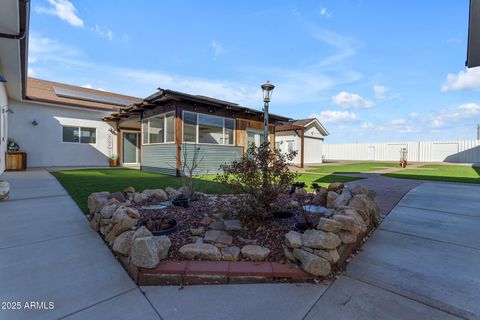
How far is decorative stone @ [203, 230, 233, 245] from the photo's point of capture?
259cm

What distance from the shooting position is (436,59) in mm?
10336

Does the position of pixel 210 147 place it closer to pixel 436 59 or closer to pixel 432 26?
pixel 432 26

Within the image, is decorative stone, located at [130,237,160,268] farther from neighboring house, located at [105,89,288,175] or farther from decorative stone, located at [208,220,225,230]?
neighboring house, located at [105,89,288,175]

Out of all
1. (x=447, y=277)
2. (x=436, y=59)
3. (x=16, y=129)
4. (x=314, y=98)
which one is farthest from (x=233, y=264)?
(x=314, y=98)

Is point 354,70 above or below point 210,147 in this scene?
above

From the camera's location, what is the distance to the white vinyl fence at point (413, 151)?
2181cm

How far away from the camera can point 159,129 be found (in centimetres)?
1062

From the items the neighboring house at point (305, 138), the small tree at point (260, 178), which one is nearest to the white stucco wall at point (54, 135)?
the neighboring house at point (305, 138)

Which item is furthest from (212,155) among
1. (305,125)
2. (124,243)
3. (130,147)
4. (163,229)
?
(305,125)

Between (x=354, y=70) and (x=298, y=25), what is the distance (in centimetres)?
566

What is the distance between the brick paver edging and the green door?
553 inches

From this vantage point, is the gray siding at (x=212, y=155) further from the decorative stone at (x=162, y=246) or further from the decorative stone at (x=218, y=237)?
the decorative stone at (x=162, y=246)

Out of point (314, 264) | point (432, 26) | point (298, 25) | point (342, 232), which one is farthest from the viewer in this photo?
point (298, 25)

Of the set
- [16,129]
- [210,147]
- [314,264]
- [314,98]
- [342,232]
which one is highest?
[314,98]
